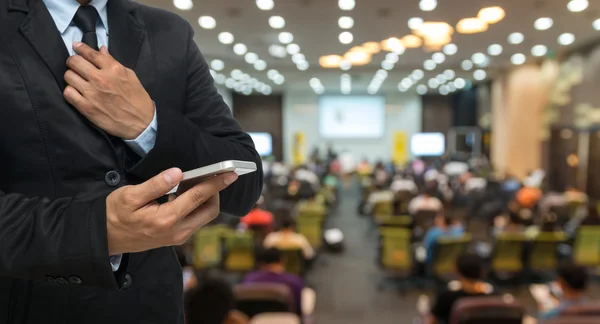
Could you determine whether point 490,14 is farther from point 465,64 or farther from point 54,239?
point 465,64

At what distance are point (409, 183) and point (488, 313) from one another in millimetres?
10640

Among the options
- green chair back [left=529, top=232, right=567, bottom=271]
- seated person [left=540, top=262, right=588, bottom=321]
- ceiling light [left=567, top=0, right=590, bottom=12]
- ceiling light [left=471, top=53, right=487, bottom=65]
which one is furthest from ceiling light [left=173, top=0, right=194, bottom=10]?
green chair back [left=529, top=232, right=567, bottom=271]

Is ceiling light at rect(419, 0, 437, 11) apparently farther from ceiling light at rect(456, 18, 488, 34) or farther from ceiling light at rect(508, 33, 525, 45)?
ceiling light at rect(508, 33, 525, 45)

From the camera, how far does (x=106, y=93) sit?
73cm

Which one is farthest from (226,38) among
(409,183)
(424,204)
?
(409,183)

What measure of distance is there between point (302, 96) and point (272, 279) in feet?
16.3

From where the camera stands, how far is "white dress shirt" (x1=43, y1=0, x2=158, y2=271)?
78 cm

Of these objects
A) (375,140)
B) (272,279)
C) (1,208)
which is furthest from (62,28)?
(375,140)

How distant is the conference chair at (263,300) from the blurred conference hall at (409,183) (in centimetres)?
1

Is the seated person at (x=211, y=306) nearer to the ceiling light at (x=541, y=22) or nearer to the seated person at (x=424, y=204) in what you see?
the ceiling light at (x=541, y=22)

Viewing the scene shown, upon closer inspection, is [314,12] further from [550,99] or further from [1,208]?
[550,99]

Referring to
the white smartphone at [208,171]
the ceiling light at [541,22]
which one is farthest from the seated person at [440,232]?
the white smartphone at [208,171]

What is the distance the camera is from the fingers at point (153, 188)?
2.19 ft

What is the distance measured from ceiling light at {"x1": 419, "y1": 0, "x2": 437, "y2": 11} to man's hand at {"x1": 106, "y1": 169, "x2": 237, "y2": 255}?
115cm
